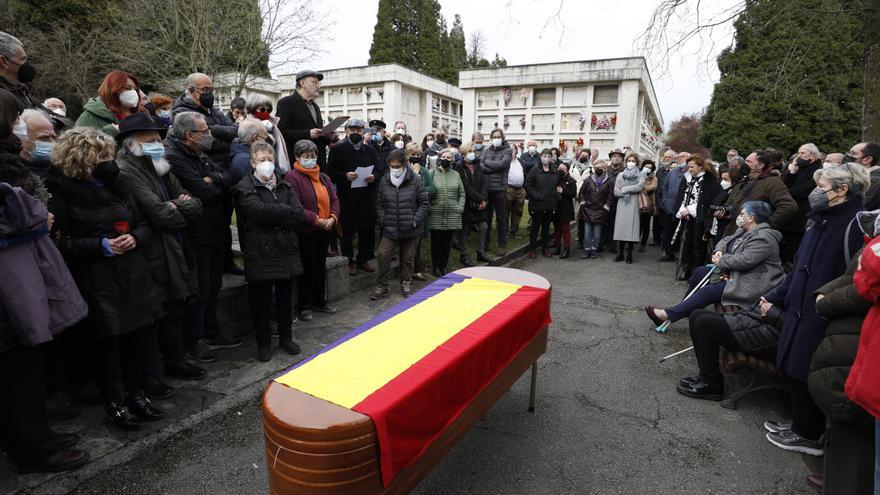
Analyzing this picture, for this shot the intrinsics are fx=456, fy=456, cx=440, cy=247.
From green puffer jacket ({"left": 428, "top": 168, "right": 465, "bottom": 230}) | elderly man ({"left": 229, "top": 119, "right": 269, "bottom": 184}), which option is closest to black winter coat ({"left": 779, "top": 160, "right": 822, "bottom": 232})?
green puffer jacket ({"left": 428, "top": 168, "right": 465, "bottom": 230})

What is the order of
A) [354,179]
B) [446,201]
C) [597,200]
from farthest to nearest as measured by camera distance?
[597,200] → [446,201] → [354,179]

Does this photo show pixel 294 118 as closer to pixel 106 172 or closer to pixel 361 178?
pixel 361 178

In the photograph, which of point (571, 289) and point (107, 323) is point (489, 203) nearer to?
point (571, 289)

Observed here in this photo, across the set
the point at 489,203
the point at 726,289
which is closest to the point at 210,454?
the point at 726,289

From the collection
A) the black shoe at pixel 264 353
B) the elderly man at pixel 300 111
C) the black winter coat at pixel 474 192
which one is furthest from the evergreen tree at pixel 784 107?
the black shoe at pixel 264 353

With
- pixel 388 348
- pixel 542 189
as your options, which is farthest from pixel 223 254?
pixel 542 189

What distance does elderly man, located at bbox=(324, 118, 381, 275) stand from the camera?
6.14 metres

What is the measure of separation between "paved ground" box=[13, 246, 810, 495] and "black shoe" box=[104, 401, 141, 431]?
0.25 metres

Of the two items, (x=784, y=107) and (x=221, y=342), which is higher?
(x=784, y=107)

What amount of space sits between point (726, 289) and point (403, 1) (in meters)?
51.1

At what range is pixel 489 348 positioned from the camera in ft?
8.27

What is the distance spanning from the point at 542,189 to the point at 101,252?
7.43 m

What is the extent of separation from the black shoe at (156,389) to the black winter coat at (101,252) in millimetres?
649

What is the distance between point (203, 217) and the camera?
13.0 ft
